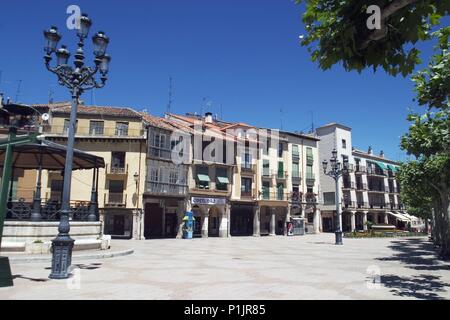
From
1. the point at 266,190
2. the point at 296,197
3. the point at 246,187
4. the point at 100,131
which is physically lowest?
the point at 296,197

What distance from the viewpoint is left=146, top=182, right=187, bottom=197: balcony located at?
33.7m

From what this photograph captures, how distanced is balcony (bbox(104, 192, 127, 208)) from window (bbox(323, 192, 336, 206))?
3140 centimetres

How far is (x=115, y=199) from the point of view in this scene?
3334 centimetres

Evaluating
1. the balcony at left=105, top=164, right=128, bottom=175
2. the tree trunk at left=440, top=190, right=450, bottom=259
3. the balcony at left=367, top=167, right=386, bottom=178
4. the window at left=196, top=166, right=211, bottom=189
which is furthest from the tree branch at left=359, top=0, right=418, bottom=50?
the balcony at left=367, top=167, right=386, bottom=178

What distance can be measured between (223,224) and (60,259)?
99.3 feet

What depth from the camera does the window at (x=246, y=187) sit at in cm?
4169

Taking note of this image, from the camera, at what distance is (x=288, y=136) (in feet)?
157

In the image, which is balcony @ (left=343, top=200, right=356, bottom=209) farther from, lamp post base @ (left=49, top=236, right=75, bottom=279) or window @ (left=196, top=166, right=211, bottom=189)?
lamp post base @ (left=49, top=236, right=75, bottom=279)

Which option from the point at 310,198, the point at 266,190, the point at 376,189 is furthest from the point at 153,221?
the point at 376,189

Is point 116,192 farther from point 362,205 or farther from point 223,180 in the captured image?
point 362,205

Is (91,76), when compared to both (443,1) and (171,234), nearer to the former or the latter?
(443,1)

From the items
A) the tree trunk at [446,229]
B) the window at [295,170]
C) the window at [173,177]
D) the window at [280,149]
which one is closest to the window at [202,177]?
the window at [173,177]
